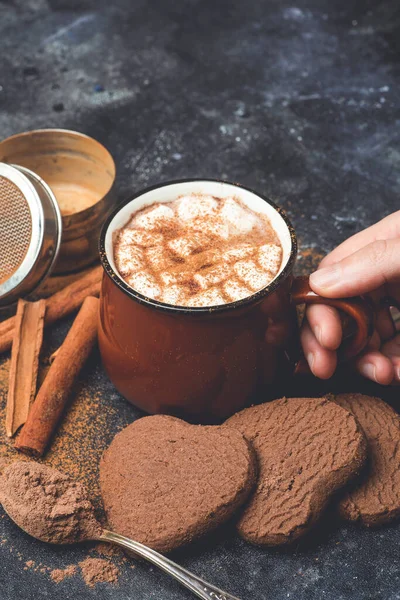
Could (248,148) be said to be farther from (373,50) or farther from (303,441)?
(303,441)

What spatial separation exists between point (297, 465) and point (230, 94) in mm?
2021

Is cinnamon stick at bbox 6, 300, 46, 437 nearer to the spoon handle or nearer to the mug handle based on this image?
the spoon handle

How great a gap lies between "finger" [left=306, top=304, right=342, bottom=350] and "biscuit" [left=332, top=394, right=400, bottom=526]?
21cm

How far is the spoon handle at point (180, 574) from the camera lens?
139 centimetres

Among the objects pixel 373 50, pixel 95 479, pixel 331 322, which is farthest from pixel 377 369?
pixel 373 50

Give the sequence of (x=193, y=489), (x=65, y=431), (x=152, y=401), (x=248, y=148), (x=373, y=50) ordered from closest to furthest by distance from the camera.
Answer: (x=193, y=489) → (x=152, y=401) → (x=65, y=431) → (x=248, y=148) → (x=373, y=50)

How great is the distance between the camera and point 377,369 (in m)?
1.73

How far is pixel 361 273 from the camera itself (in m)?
1.57

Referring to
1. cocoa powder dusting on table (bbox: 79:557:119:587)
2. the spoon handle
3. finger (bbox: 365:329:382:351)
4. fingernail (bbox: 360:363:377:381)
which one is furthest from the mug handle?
cocoa powder dusting on table (bbox: 79:557:119:587)

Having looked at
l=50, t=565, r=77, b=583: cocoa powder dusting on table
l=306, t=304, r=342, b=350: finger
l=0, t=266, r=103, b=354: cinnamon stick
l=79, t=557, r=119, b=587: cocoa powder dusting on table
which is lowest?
l=50, t=565, r=77, b=583: cocoa powder dusting on table

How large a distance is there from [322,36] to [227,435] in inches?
100

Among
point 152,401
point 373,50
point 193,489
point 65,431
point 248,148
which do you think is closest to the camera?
point 193,489

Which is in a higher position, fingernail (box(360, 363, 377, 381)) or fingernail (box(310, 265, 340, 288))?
fingernail (box(310, 265, 340, 288))

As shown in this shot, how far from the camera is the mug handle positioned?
1535 mm
